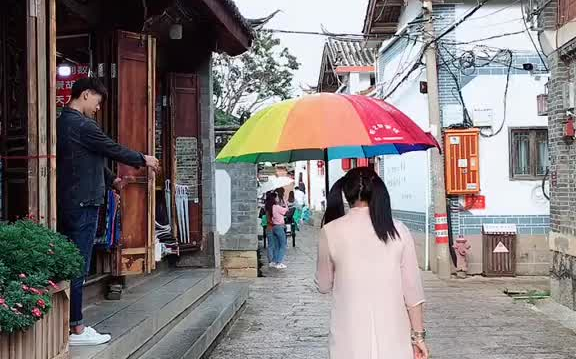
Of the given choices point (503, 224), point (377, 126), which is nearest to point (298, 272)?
point (503, 224)

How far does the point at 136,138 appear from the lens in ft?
22.1

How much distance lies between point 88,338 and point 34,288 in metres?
1.40

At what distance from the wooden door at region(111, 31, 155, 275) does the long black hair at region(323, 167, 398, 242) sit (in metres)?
3.40

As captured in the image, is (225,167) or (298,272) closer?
(225,167)

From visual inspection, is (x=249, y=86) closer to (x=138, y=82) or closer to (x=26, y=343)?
(x=138, y=82)

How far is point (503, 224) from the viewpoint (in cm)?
1259

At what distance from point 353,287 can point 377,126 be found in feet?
3.46

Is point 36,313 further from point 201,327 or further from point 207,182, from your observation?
point 207,182

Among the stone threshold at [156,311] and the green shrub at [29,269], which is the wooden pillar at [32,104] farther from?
the stone threshold at [156,311]

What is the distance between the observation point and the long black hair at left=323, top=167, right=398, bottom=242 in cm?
344

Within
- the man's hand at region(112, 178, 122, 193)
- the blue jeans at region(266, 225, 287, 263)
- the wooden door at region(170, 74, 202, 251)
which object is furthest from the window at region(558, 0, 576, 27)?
the blue jeans at region(266, 225, 287, 263)

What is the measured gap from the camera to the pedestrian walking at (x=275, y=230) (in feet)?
44.9

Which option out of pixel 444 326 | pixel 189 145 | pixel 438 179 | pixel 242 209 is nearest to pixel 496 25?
pixel 438 179

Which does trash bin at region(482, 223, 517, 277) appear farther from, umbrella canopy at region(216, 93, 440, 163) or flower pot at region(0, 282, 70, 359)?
flower pot at region(0, 282, 70, 359)
